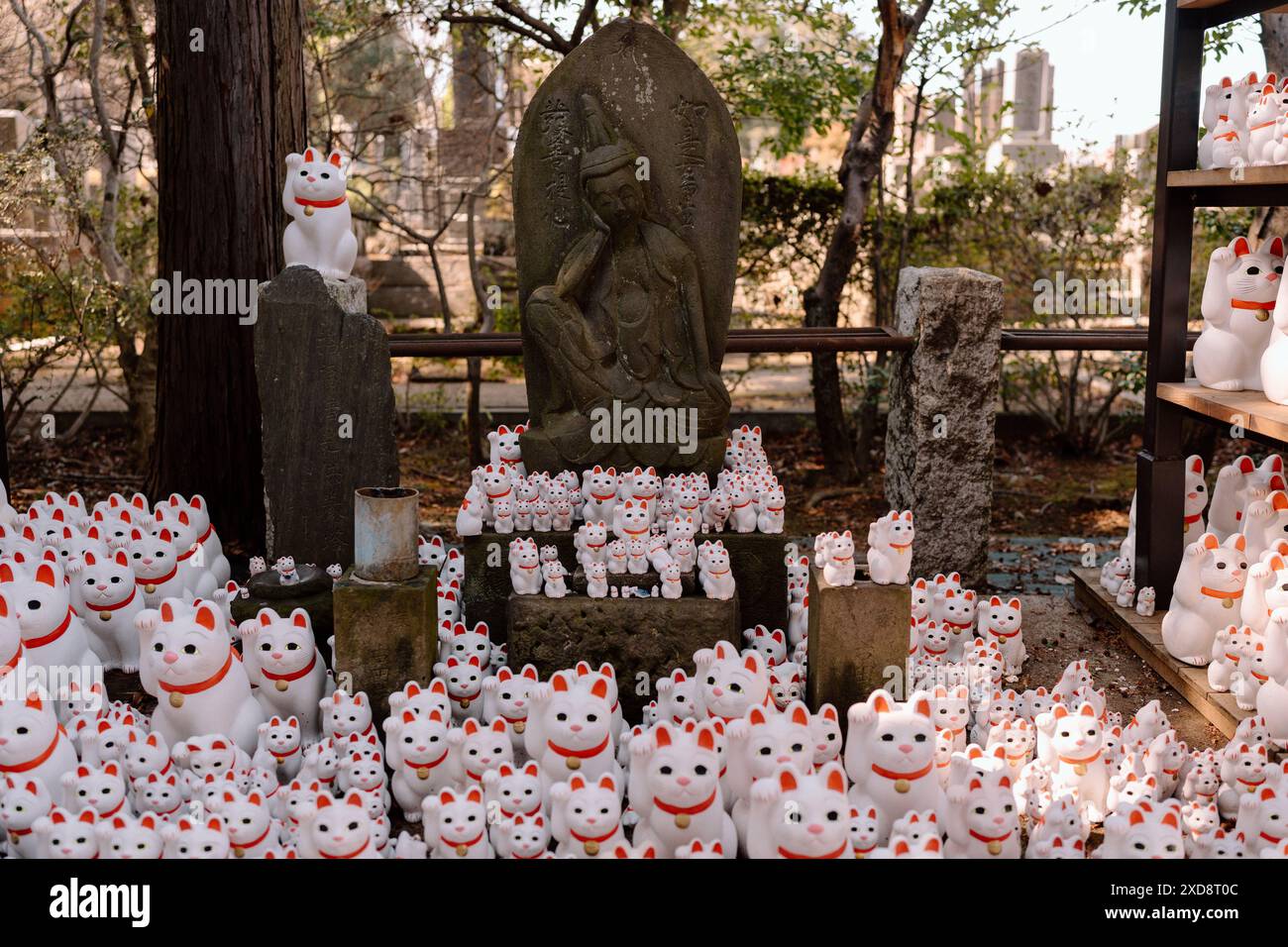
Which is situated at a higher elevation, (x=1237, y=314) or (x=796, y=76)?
(x=796, y=76)

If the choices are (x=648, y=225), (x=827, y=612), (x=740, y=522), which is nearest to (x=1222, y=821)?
(x=827, y=612)

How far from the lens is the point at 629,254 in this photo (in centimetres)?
521

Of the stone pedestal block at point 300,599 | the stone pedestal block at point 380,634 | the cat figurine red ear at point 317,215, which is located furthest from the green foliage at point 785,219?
the stone pedestal block at point 380,634

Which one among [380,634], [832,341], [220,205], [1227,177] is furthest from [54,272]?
[1227,177]

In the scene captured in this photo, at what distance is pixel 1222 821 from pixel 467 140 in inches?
340

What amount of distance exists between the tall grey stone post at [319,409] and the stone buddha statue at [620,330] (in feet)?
2.46

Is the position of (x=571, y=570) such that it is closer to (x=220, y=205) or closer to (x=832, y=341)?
(x=832, y=341)

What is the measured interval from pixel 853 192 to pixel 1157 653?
3.53 meters

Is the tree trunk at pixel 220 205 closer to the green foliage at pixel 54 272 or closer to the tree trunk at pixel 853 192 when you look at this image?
the green foliage at pixel 54 272

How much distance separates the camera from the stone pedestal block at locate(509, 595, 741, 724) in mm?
4367

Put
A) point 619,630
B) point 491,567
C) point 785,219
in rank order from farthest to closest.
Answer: point 785,219 → point 491,567 → point 619,630

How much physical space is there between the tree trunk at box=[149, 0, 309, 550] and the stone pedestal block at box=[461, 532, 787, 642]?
1977 millimetres

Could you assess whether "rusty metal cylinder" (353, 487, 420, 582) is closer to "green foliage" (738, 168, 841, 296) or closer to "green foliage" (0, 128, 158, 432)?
"green foliage" (0, 128, 158, 432)

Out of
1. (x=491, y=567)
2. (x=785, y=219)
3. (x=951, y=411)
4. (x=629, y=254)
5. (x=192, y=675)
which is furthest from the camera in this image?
(x=785, y=219)
